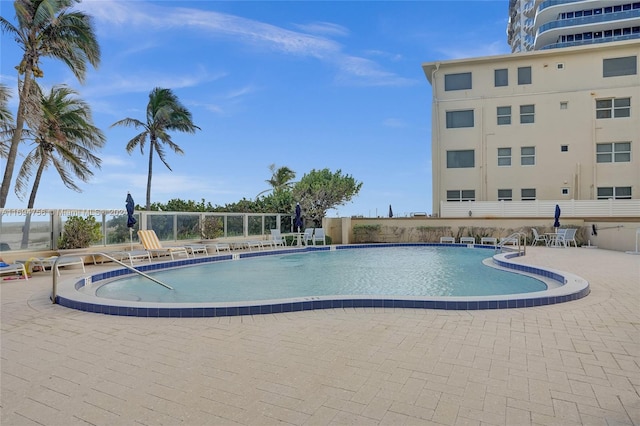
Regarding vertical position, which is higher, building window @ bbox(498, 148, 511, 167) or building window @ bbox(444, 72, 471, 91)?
building window @ bbox(444, 72, 471, 91)

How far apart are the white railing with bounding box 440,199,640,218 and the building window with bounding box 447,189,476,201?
1990 mm

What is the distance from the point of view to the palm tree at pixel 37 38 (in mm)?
14250

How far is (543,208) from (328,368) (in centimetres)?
1896

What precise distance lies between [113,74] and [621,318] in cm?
1940

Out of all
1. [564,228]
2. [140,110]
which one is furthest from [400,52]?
[140,110]

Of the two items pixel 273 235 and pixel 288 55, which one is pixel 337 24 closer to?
pixel 288 55

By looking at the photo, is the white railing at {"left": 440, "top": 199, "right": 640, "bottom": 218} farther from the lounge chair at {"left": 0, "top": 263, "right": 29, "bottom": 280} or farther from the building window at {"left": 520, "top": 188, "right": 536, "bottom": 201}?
the lounge chair at {"left": 0, "top": 263, "right": 29, "bottom": 280}

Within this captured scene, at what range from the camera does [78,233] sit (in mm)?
10992

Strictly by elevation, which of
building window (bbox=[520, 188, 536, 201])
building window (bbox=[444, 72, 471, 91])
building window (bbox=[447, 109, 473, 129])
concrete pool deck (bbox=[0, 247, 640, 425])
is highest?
building window (bbox=[444, 72, 471, 91])

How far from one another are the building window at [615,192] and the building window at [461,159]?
640cm

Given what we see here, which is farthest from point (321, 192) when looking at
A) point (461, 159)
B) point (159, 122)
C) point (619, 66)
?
point (619, 66)

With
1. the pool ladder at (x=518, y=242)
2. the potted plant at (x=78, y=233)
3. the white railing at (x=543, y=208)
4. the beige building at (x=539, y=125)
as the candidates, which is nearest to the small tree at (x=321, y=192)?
the beige building at (x=539, y=125)

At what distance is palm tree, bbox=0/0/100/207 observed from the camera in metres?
14.2

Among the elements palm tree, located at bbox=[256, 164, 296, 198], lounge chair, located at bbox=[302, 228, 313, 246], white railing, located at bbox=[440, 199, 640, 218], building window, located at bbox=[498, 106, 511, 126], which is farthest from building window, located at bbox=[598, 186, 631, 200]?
palm tree, located at bbox=[256, 164, 296, 198]
